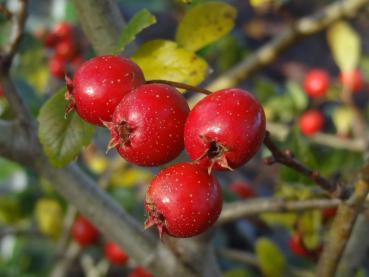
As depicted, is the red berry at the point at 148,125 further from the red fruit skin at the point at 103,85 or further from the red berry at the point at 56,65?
the red berry at the point at 56,65

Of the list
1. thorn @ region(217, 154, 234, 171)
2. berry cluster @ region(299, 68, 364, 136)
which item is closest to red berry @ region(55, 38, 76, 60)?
berry cluster @ region(299, 68, 364, 136)

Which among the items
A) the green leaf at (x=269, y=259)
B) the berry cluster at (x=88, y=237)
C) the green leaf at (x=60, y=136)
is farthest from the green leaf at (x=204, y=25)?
the berry cluster at (x=88, y=237)

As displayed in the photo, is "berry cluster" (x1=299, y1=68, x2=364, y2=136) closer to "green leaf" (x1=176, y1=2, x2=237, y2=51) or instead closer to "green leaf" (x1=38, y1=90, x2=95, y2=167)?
"green leaf" (x1=176, y1=2, x2=237, y2=51)

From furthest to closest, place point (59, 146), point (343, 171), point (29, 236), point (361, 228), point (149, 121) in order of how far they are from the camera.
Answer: point (29, 236)
point (343, 171)
point (361, 228)
point (59, 146)
point (149, 121)

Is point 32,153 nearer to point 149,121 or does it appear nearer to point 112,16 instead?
point 112,16

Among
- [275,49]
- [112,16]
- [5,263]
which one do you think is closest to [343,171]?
[275,49]

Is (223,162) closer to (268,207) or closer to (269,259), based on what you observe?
(268,207)
